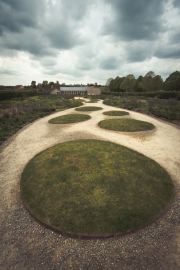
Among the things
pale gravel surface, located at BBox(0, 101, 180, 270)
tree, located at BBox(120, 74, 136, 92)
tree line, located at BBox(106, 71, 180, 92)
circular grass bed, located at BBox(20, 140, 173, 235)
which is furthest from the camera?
tree, located at BBox(120, 74, 136, 92)

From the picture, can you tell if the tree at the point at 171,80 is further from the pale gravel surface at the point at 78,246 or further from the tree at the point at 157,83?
the pale gravel surface at the point at 78,246

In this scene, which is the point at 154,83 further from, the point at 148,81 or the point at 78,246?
the point at 78,246

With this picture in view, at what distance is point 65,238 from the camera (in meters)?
3.18

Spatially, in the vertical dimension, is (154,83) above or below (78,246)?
above

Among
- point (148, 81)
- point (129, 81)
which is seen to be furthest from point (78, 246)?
point (129, 81)

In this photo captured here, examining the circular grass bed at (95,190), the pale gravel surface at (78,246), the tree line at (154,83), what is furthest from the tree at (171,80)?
the pale gravel surface at (78,246)

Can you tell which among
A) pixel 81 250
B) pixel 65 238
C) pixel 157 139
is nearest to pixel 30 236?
pixel 65 238

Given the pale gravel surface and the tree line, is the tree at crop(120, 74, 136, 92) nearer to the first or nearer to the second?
the tree line

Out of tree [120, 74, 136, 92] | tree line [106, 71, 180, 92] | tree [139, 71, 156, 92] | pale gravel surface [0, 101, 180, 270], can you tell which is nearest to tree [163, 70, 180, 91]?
tree line [106, 71, 180, 92]

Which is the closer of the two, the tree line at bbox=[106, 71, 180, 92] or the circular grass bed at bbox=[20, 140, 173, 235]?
the circular grass bed at bbox=[20, 140, 173, 235]

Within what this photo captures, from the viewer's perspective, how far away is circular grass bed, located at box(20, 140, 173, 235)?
348cm

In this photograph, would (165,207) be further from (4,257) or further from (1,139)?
(1,139)

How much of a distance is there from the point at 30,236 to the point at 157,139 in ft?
28.5

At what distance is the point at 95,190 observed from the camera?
4.35 m
